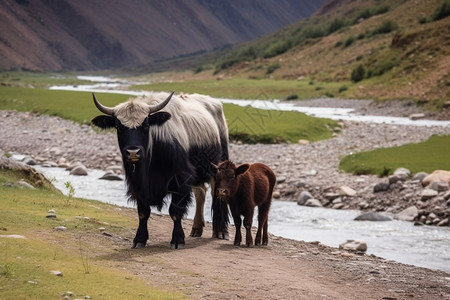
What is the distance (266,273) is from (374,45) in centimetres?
7073

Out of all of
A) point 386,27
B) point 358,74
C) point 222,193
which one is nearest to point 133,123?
point 222,193

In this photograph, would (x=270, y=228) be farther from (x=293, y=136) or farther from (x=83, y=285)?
(x=293, y=136)

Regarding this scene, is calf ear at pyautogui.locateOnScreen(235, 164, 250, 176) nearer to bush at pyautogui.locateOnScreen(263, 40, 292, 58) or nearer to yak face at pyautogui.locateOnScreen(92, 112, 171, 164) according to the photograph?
yak face at pyautogui.locateOnScreen(92, 112, 171, 164)

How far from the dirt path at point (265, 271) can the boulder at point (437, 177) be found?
7810mm

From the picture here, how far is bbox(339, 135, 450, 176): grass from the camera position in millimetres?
22433

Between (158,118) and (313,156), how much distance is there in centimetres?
1715

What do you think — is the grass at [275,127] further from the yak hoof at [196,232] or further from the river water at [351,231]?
the yak hoof at [196,232]

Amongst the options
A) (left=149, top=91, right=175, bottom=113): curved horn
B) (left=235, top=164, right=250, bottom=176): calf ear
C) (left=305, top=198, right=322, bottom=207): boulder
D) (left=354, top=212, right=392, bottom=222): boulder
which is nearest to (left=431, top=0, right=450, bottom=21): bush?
(left=305, top=198, right=322, bottom=207): boulder

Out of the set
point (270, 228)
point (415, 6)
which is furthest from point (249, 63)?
point (270, 228)

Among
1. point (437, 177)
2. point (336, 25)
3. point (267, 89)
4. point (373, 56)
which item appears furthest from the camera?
point (336, 25)

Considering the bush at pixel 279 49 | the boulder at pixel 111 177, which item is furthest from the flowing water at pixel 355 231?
the bush at pixel 279 49

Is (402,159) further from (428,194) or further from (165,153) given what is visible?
(165,153)

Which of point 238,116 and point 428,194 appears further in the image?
point 238,116

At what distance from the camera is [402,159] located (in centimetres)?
2392
